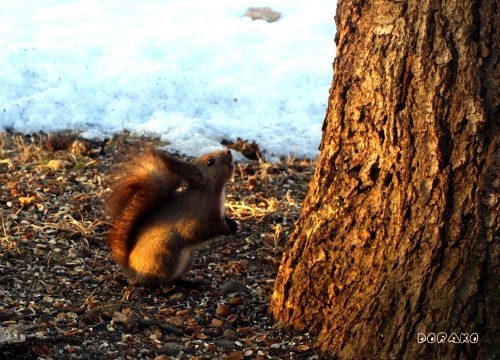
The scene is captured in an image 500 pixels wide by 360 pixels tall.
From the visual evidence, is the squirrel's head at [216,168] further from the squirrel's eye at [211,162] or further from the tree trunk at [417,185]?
the tree trunk at [417,185]

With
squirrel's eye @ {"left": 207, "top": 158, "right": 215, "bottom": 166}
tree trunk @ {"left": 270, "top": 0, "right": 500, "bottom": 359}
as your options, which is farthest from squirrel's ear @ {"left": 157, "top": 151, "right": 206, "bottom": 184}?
tree trunk @ {"left": 270, "top": 0, "right": 500, "bottom": 359}

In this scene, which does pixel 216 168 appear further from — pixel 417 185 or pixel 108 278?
pixel 417 185

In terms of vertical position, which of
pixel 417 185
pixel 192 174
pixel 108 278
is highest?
pixel 417 185

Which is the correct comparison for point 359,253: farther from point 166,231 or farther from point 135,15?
point 135,15

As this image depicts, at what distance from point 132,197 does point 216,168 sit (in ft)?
1.72

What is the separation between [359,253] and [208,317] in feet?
3.13

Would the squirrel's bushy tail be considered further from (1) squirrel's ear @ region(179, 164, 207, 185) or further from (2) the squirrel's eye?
(2) the squirrel's eye

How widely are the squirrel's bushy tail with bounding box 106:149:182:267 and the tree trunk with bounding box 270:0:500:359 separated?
1236 mm

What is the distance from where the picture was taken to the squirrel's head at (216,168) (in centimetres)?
479

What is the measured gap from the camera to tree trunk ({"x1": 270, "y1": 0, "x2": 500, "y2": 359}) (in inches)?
129

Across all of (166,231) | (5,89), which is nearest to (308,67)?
(5,89)

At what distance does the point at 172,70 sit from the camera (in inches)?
350

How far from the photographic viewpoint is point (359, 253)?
3.64 m

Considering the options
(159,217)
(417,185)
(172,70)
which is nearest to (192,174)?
(159,217)
